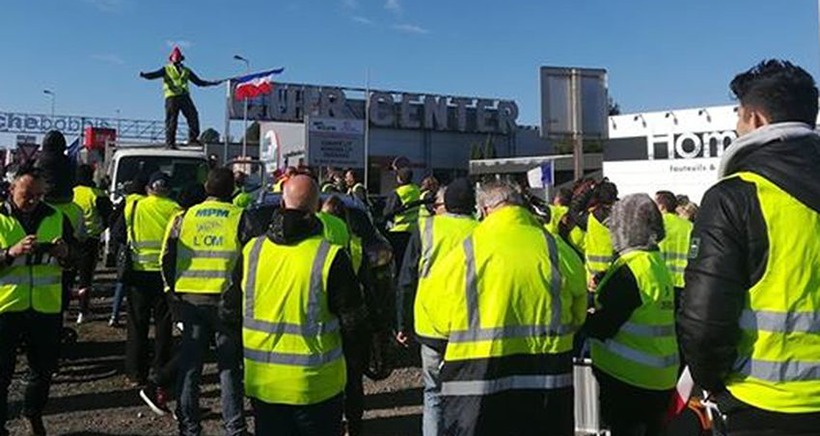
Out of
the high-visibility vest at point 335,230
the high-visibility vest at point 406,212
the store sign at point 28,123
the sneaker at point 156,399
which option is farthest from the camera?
the store sign at point 28,123

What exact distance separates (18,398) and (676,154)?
24.9m

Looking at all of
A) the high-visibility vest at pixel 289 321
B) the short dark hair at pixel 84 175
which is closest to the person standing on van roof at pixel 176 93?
the short dark hair at pixel 84 175

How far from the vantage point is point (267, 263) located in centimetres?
403

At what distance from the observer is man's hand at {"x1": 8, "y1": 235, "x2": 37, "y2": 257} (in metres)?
5.54

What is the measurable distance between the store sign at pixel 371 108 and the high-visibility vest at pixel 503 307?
47.6m

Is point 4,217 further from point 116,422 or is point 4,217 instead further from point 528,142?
point 528,142

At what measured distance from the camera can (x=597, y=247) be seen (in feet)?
23.0

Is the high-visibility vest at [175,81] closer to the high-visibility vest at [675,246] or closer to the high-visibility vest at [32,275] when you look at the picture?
the high-visibility vest at [32,275]

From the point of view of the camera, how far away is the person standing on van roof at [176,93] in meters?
14.9

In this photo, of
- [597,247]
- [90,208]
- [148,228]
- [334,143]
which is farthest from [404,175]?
[334,143]

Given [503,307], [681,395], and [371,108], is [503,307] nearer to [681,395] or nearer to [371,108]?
[681,395]

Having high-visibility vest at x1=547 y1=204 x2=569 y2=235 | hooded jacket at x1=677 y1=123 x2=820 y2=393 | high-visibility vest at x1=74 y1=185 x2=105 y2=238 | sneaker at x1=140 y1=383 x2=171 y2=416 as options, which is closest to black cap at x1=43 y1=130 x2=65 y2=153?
high-visibility vest at x1=74 y1=185 x2=105 y2=238

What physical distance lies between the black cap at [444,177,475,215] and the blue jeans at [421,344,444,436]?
1.00 metres

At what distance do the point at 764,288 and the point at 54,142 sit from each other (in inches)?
314
